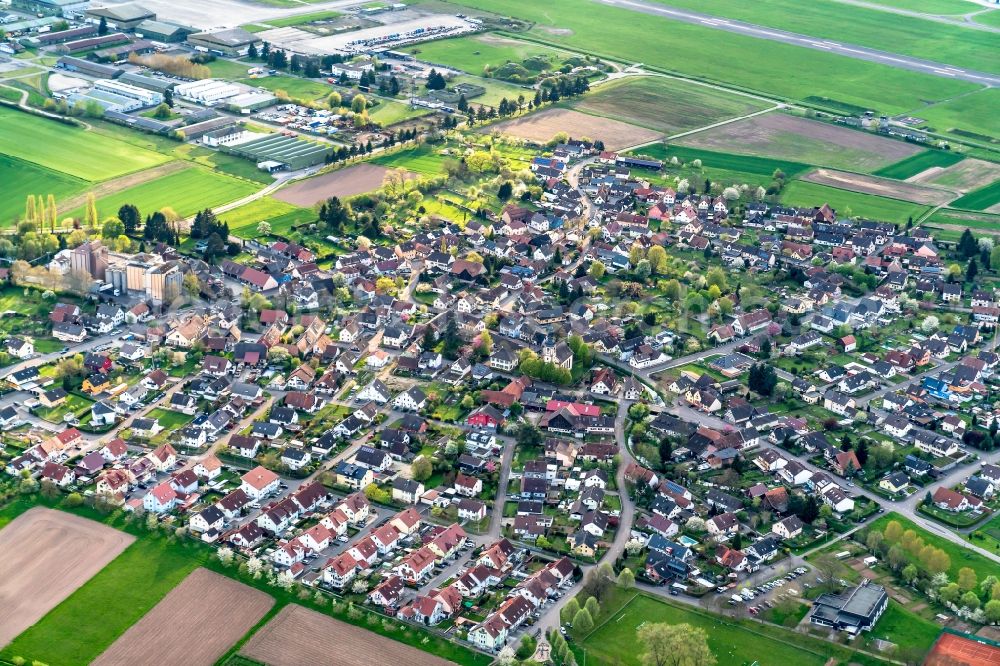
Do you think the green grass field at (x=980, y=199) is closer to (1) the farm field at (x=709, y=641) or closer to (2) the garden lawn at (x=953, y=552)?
(2) the garden lawn at (x=953, y=552)

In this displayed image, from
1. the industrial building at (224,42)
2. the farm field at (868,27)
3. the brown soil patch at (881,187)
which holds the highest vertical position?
the farm field at (868,27)

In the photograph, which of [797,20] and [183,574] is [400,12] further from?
[183,574]

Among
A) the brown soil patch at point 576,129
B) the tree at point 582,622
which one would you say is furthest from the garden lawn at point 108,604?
the brown soil patch at point 576,129

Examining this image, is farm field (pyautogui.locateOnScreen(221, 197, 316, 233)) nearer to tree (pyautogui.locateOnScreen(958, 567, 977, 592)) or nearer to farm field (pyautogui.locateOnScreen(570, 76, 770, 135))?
farm field (pyautogui.locateOnScreen(570, 76, 770, 135))

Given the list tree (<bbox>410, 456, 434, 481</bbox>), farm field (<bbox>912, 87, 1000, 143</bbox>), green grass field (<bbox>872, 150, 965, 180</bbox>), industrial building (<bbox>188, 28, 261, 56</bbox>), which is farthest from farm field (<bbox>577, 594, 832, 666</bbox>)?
industrial building (<bbox>188, 28, 261, 56</bbox>)

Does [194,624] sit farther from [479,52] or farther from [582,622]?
[479,52]
